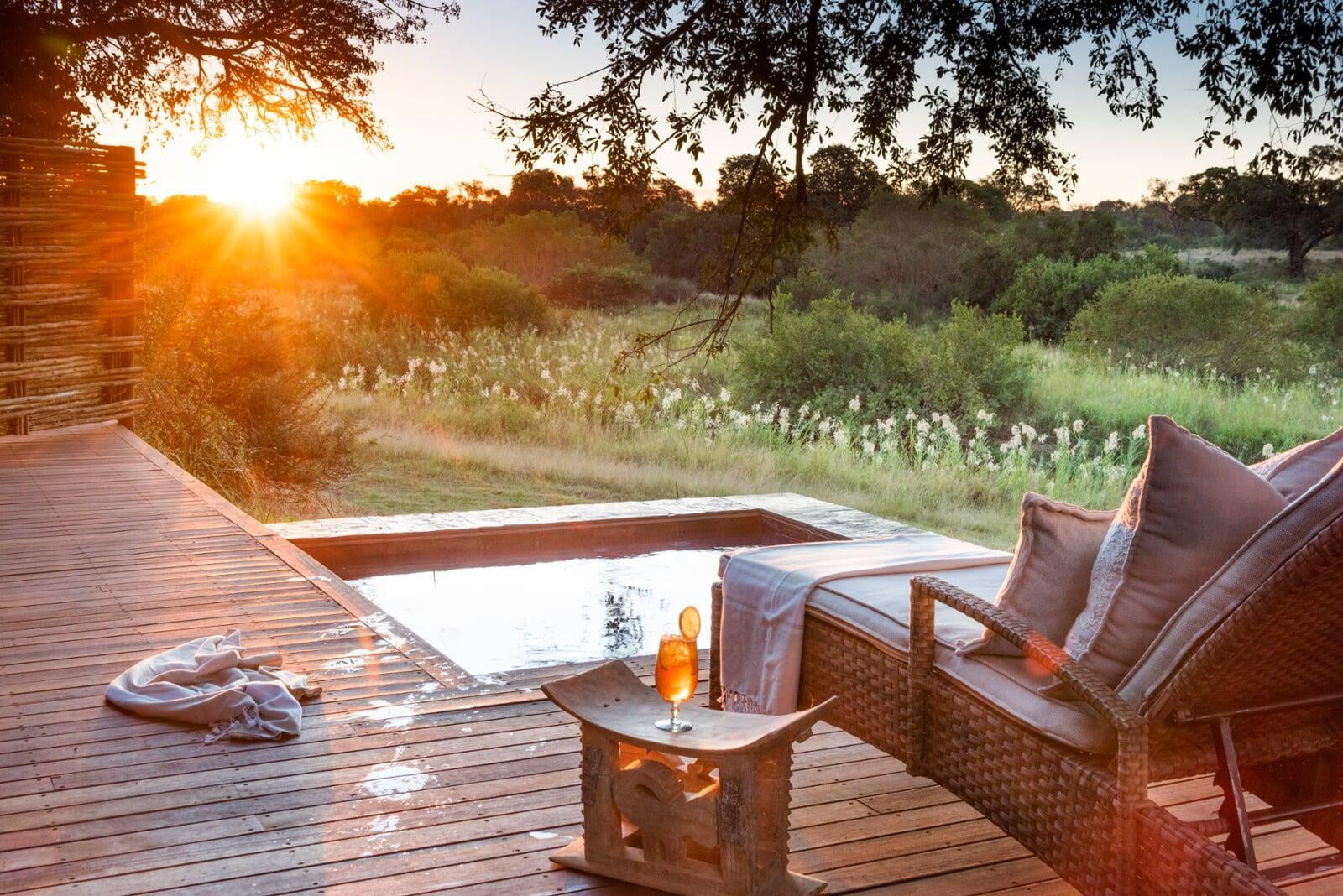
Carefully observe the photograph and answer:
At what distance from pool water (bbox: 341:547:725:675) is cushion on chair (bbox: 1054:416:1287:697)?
267cm

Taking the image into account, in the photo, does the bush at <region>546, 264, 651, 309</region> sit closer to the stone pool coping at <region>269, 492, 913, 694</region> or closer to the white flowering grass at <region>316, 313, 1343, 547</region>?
the white flowering grass at <region>316, 313, 1343, 547</region>

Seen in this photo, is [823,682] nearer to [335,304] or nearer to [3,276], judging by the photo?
[3,276]

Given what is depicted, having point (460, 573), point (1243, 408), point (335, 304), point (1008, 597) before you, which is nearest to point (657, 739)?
point (1008, 597)

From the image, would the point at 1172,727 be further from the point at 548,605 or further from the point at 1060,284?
the point at 1060,284

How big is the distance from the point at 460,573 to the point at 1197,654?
183 inches

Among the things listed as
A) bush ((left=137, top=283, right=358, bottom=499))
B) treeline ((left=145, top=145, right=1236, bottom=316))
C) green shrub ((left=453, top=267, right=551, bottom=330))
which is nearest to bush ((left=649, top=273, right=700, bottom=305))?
treeline ((left=145, top=145, right=1236, bottom=316))

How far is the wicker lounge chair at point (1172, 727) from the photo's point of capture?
208 cm

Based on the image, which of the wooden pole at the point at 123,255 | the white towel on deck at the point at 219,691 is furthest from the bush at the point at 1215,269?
the white towel on deck at the point at 219,691

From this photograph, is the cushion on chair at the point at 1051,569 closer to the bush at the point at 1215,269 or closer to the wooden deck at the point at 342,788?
the wooden deck at the point at 342,788

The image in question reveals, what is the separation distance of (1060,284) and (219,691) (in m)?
15.8

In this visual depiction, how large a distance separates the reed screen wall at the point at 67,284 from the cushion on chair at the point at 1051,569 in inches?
308

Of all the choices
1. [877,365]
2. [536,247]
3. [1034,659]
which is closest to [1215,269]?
[877,365]

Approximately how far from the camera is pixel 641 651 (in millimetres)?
5246

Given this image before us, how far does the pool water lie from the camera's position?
527cm
